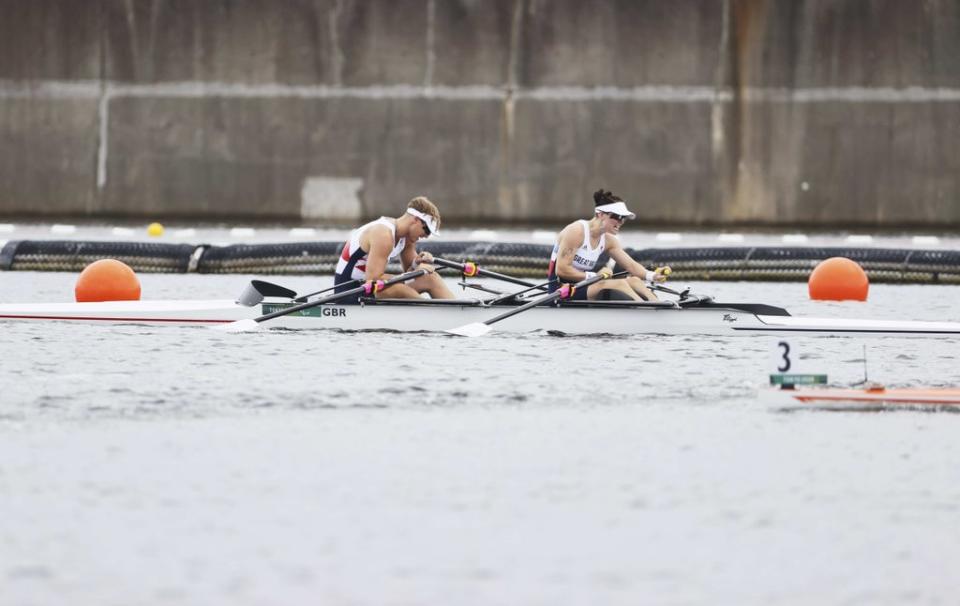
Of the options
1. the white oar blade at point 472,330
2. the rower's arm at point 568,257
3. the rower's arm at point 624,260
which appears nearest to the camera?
the white oar blade at point 472,330

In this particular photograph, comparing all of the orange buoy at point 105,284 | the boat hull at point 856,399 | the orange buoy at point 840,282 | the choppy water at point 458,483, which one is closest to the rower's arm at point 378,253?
the choppy water at point 458,483

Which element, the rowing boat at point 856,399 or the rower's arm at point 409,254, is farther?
the rower's arm at point 409,254

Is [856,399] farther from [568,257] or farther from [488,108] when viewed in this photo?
[488,108]

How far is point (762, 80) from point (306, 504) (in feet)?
61.1

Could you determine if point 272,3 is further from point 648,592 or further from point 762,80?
point 648,592

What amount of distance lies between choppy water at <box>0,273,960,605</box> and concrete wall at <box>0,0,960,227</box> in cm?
1286

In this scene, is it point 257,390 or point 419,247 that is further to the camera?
point 419,247

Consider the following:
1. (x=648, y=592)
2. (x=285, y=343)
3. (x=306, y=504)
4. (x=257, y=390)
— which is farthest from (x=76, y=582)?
(x=285, y=343)

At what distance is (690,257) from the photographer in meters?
18.5

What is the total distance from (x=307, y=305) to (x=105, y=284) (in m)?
2.76

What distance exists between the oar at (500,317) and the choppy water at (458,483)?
1.06 m

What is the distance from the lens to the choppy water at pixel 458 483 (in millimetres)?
5355

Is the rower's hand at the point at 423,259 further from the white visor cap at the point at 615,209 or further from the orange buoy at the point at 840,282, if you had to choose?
the orange buoy at the point at 840,282

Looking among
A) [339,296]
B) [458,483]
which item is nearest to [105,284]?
[339,296]
